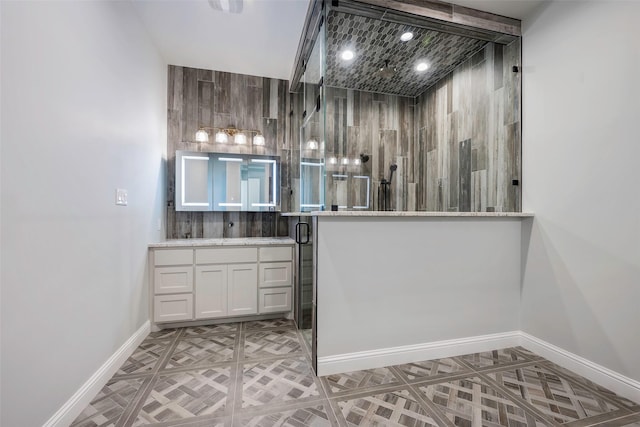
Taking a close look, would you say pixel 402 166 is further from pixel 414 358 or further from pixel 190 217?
pixel 190 217

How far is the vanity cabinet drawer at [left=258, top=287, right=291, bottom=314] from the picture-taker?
285cm

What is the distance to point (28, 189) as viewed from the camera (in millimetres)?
1196

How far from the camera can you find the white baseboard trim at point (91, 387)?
1.38m

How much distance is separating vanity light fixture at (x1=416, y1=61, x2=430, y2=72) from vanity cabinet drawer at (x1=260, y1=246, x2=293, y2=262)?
2495mm

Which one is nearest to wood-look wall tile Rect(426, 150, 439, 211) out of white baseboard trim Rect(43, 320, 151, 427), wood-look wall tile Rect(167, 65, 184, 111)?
wood-look wall tile Rect(167, 65, 184, 111)

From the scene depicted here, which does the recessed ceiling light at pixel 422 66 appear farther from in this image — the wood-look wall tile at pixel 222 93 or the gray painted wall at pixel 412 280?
the wood-look wall tile at pixel 222 93

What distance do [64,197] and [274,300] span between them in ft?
6.35

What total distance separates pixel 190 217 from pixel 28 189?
82.4 inches

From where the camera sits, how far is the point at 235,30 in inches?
101

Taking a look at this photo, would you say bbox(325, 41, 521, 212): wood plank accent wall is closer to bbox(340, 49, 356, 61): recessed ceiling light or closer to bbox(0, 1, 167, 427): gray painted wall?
bbox(340, 49, 356, 61): recessed ceiling light

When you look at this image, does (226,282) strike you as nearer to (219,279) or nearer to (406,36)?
(219,279)

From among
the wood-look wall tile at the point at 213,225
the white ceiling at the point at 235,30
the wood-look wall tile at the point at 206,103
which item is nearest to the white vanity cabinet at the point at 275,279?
the wood-look wall tile at the point at 213,225

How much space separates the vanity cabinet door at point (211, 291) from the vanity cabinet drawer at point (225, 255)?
6cm

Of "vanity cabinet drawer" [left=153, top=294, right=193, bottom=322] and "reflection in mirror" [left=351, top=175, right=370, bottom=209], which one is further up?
"reflection in mirror" [left=351, top=175, right=370, bottom=209]
